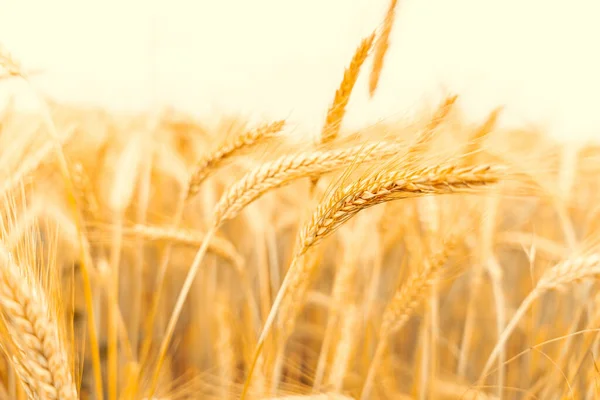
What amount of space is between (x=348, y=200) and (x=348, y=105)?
204 millimetres

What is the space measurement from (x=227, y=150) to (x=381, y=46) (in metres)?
0.29

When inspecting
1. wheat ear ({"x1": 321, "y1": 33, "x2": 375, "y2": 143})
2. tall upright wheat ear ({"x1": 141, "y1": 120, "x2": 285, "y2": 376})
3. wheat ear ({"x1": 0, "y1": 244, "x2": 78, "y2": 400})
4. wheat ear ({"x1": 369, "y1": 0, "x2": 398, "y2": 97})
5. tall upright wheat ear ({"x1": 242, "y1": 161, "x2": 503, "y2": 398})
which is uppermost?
wheat ear ({"x1": 369, "y1": 0, "x2": 398, "y2": 97})

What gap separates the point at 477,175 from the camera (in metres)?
0.53

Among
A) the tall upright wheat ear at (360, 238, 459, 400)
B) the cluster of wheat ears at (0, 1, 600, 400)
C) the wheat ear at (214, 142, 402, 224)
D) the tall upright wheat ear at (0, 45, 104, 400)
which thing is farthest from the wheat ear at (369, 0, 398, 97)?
the tall upright wheat ear at (0, 45, 104, 400)

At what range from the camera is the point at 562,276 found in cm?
70

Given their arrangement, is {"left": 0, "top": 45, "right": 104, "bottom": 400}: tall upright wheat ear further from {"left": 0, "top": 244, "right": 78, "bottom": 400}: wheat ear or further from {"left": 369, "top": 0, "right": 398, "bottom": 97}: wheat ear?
{"left": 369, "top": 0, "right": 398, "bottom": 97}: wheat ear

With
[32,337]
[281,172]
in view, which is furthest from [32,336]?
[281,172]

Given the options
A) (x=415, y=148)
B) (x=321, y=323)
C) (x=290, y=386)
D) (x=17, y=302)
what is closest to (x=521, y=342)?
(x=321, y=323)

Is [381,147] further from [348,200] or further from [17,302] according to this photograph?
[17,302]

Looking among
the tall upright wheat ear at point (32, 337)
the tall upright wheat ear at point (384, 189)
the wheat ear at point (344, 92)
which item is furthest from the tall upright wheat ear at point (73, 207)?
the wheat ear at point (344, 92)

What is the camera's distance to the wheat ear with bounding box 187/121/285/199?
0.74m

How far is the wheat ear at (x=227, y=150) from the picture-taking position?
0.74 meters

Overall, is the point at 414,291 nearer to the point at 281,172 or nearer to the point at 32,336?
the point at 281,172

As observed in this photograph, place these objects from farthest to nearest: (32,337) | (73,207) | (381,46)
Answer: (381,46) → (73,207) → (32,337)
